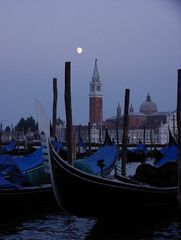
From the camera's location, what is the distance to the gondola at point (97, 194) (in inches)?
248

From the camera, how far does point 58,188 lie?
6.37m

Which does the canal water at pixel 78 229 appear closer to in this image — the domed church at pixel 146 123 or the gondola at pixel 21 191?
the gondola at pixel 21 191

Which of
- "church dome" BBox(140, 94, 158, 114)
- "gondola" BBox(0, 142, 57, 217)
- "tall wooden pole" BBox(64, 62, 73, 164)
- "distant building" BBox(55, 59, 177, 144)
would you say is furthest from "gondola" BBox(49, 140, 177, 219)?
"church dome" BBox(140, 94, 158, 114)

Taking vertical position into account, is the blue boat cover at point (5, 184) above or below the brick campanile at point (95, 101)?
below

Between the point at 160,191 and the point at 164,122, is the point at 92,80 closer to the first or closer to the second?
the point at 164,122

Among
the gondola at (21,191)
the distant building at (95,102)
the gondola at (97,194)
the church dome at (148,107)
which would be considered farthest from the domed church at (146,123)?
the gondola at (97,194)

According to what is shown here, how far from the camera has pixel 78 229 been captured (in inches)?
267

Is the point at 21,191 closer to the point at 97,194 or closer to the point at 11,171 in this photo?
the point at 11,171

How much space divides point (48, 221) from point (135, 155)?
16465 millimetres

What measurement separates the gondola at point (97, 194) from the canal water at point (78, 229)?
20cm

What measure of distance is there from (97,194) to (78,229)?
598 millimetres

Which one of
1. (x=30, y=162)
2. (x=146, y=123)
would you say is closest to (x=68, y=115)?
(x=30, y=162)

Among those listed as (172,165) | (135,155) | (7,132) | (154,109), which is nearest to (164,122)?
(154,109)

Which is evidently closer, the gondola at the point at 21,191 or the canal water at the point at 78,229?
the canal water at the point at 78,229
